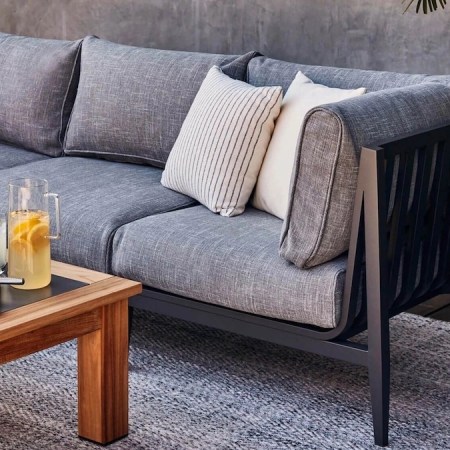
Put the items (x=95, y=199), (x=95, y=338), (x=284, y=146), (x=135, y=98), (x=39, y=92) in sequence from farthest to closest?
(x=39, y=92) → (x=135, y=98) → (x=95, y=199) → (x=284, y=146) → (x=95, y=338)

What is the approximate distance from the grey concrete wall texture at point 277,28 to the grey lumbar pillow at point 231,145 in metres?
0.64

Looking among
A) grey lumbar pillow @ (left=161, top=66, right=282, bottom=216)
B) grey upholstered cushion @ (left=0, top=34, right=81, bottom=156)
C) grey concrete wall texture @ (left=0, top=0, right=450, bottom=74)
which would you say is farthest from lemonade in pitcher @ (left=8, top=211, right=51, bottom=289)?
grey concrete wall texture @ (left=0, top=0, right=450, bottom=74)

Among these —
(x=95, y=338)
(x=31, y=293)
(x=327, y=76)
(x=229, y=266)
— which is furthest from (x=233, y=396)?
(x=327, y=76)

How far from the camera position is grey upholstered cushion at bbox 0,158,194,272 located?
279cm

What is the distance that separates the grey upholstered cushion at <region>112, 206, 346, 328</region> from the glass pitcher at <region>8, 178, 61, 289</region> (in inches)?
19.0

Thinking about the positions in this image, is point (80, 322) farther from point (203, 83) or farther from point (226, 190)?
point (203, 83)

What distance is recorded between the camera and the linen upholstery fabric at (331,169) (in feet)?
7.68

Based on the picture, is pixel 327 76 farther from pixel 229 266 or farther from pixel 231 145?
pixel 229 266

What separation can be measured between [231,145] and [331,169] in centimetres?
54

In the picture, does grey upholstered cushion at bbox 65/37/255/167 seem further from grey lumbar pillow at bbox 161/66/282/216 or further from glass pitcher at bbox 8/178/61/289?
glass pitcher at bbox 8/178/61/289

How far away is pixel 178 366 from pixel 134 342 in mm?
226

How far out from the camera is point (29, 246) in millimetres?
2207

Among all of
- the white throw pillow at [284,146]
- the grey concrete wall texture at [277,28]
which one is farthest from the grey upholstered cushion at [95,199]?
the grey concrete wall texture at [277,28]

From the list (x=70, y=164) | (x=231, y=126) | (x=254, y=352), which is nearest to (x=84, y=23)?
(x=70, y=164)
